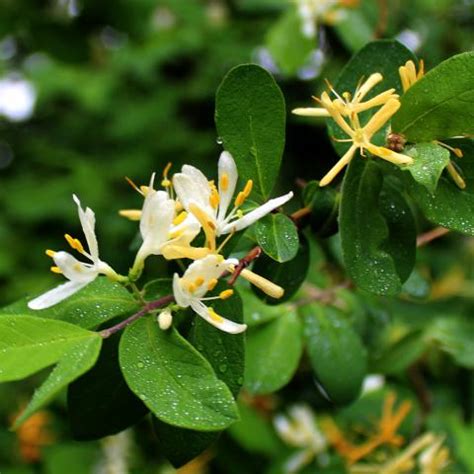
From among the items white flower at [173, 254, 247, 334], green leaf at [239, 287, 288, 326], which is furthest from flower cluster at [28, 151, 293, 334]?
green leaf at [239, 287, 288, 326]

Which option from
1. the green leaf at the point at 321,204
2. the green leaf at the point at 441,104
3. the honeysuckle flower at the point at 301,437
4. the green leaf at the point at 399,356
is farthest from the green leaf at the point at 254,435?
the green leaf at the point at 441,104

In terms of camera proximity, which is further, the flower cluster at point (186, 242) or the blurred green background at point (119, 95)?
the blurred green background at point (119, 95)

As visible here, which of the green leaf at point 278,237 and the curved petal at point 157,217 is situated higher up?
the curved petal at point 157,217

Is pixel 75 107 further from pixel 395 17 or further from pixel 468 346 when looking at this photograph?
pixel 468 346

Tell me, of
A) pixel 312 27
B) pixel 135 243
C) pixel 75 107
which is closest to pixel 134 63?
pixel 75 107

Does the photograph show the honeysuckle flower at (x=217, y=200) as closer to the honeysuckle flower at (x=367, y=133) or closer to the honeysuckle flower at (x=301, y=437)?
the honeysuckle flower at (x=367, y=133)

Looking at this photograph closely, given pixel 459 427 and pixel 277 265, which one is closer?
pixel 277 265

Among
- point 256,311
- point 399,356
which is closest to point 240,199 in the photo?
point 256,311

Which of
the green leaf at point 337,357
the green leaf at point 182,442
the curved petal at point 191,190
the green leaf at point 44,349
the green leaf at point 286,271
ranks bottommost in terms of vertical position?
the green leaf at point 337,357
